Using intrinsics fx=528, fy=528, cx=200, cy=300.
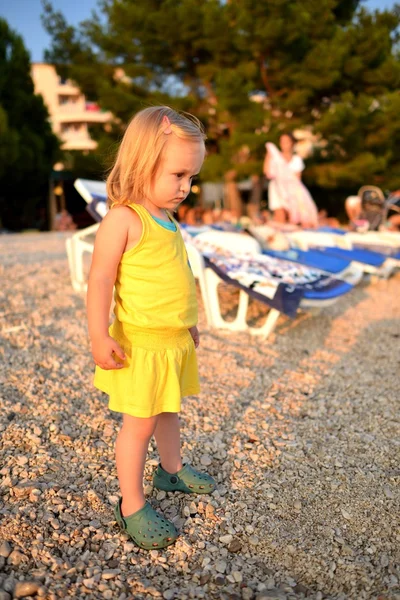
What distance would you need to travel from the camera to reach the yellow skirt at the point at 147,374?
1437 millimetres

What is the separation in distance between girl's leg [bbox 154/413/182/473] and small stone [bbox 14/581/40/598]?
54 cm

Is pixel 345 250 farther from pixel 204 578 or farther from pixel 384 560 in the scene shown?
pixel 204 578

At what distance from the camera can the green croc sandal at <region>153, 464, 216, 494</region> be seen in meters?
1.77

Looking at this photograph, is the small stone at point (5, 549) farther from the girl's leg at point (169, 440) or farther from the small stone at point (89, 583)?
the girl's leg at point (169, 440)

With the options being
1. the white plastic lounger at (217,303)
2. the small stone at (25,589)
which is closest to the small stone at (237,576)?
the small stone at (25,589)

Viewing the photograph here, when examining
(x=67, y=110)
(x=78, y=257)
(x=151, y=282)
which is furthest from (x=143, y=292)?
(x=67, y=110)

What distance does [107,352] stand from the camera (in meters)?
1.41

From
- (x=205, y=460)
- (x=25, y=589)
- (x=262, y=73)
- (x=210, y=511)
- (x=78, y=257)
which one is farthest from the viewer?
(x=262, y=73)

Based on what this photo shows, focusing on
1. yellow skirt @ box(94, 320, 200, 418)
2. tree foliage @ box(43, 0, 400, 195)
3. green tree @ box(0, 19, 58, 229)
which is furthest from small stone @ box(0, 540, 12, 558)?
green tree @ box(0, 19, 58, 229)

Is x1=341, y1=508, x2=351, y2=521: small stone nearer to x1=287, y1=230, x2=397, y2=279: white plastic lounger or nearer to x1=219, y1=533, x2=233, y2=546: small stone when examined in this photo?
x1=219, y1=533, x2=233, y2=546: small stone

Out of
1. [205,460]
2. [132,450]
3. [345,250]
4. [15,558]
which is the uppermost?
[132,450]

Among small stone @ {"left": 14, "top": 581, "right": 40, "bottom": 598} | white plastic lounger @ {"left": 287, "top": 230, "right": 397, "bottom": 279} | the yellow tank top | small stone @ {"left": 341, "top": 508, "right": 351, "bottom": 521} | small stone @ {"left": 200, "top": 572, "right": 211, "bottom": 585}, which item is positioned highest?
the yellow tank top

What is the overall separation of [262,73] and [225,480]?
489 inches

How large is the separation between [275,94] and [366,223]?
6.25m
